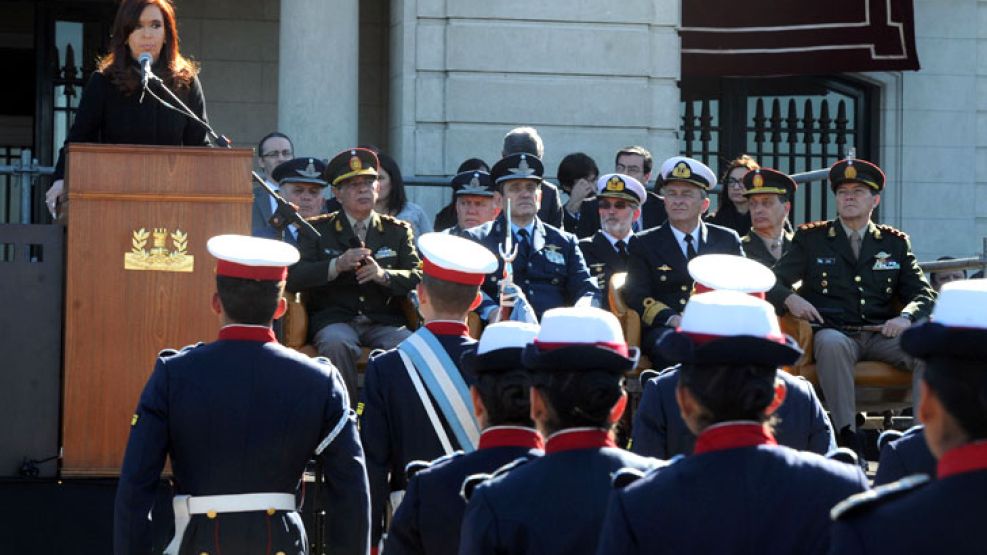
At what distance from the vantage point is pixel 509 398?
4250 millimetres

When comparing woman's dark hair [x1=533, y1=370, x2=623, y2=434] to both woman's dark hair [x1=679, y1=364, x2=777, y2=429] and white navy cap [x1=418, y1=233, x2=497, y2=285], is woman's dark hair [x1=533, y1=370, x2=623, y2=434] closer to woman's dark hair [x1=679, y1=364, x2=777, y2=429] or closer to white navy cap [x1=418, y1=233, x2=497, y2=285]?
woman's dark hair [x1=679, y1=364, x2=777, y2=429]

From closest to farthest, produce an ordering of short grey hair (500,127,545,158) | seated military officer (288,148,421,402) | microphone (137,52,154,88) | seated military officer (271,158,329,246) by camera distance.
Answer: microphone (137,52,154,88), seated military officer (288,148,421,402), seated military officer (271,158,329,246), short grey hair (500,127,545,158)

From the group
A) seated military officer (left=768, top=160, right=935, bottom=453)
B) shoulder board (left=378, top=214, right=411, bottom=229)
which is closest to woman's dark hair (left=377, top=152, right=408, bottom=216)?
shoulder board (left=378, top=214, right=411, bottom=229)

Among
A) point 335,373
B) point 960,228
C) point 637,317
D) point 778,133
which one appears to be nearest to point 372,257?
point 637,317

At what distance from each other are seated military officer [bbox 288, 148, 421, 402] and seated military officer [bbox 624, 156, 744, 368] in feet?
3.92

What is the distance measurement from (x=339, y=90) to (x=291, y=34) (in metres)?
0.53

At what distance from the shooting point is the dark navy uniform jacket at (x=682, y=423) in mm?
5301

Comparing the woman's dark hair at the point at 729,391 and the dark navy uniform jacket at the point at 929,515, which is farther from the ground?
the woman's dark hair at the point at 729,391

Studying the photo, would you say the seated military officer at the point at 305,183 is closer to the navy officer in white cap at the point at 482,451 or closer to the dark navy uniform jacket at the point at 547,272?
the dark navy uniform jacket at the point at 547,272

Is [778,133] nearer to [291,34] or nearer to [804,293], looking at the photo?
[291,34]

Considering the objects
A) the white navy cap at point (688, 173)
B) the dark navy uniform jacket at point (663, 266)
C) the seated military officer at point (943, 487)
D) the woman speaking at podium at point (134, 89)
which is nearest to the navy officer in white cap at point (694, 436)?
the seated military officer at point (943, 487)

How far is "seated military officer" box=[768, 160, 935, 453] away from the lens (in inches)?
362

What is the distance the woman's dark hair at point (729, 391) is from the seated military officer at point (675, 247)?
18.2 ft

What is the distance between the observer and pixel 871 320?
9.32 metres
